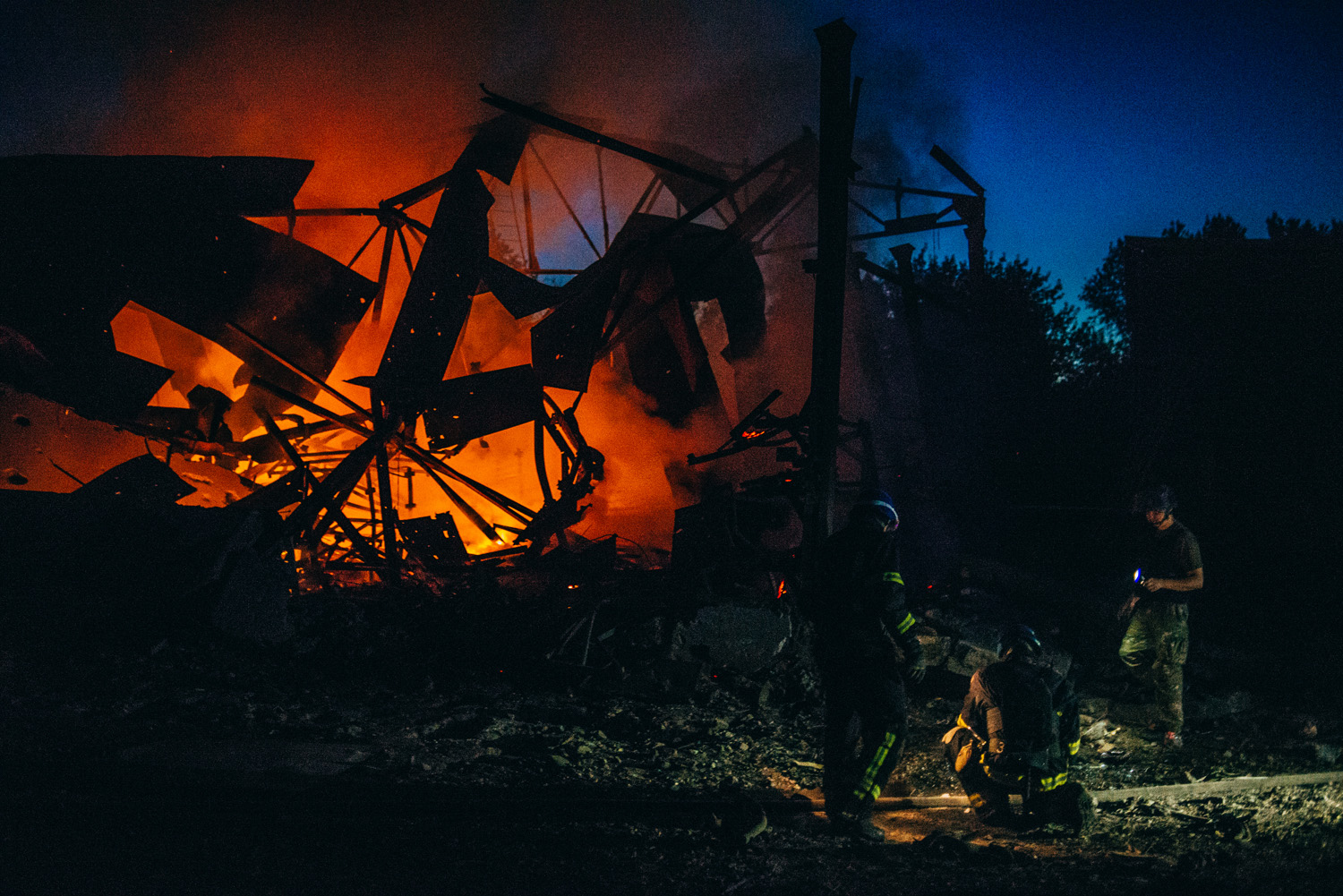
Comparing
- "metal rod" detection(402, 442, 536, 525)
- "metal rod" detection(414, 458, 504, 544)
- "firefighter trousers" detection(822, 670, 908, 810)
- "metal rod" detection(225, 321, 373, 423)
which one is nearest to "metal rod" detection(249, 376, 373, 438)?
"metal rod" detection(225, 321, 373, 423)

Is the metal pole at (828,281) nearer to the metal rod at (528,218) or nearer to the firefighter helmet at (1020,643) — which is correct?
the firefighter helmet at (1020,643)

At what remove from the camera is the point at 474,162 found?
8695 mm

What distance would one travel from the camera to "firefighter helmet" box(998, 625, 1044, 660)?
3.80 metres

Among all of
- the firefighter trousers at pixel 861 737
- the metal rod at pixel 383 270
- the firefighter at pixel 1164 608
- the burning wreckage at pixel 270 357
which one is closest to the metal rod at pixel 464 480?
the burning wreckage at pixel 270 357

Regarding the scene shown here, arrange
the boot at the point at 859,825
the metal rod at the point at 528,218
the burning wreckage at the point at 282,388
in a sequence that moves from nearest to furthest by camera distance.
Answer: the boot at the point at 859,825
the burning wreckage at the point at 282,388
the metal rod at the point at 528,218

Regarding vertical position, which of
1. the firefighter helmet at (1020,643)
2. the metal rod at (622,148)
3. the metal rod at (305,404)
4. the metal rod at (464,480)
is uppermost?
the metal rod at (622,148)

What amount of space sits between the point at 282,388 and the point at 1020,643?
7398mm

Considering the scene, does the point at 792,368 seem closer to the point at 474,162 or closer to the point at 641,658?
the point at 474,162

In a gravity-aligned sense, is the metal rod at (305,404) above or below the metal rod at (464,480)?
above

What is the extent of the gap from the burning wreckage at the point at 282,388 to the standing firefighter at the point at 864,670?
2095 mm

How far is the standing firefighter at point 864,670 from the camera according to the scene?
3.62m

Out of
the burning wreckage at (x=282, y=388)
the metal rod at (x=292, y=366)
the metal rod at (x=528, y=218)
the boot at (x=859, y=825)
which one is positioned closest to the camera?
the boot at (x=859, y=825)

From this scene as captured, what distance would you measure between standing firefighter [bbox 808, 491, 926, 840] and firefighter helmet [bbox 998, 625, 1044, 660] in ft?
1.79

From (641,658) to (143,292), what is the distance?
6212 millimetres
